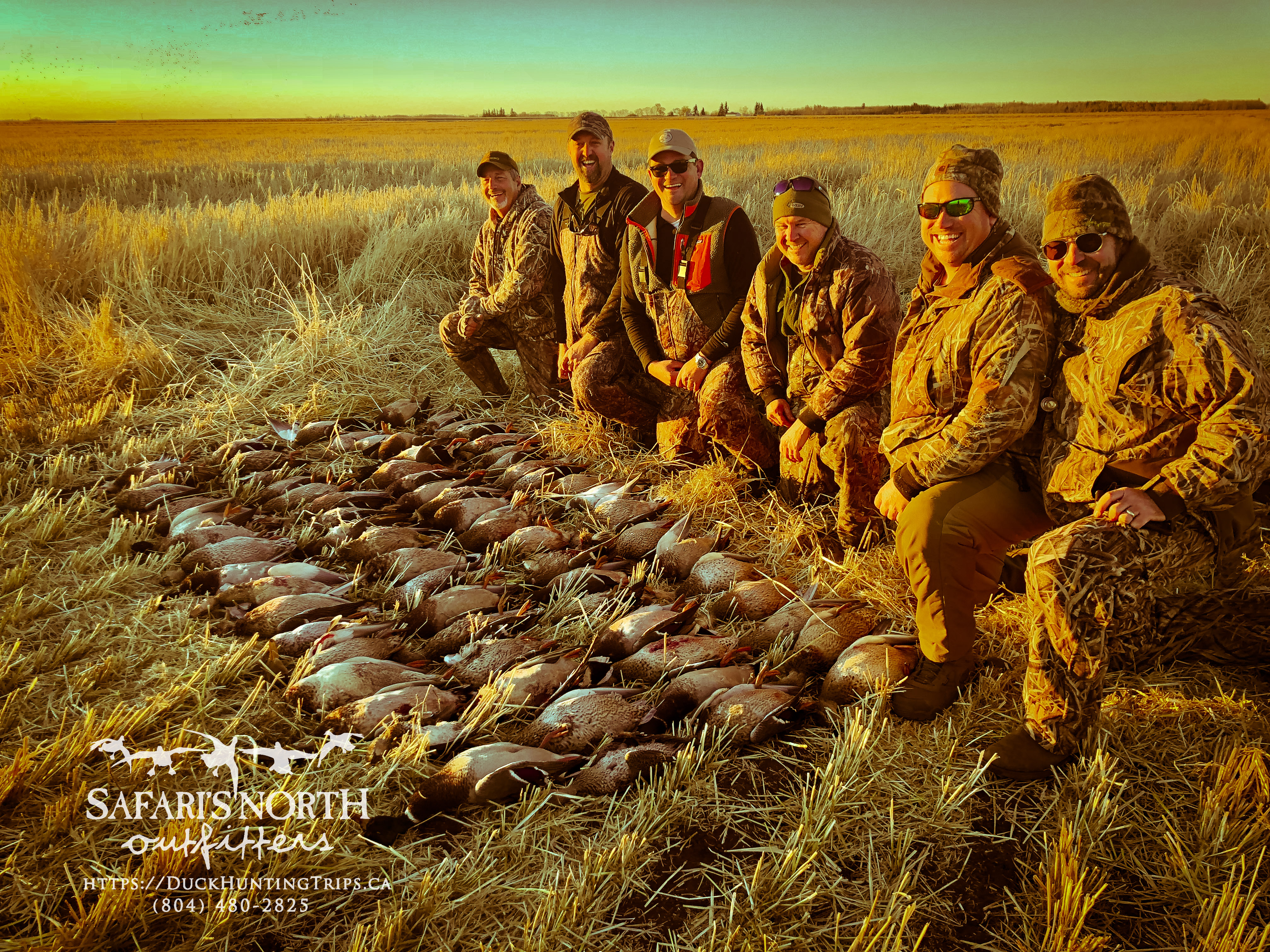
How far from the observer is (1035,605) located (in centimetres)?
271

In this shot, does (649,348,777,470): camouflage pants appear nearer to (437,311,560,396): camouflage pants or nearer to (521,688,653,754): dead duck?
(437,311,560,396): camouflage pants

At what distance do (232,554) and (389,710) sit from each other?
1684mm

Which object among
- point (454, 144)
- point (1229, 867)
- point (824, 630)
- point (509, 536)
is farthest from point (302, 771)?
point (454, 144)

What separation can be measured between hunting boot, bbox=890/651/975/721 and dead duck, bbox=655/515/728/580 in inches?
48.4

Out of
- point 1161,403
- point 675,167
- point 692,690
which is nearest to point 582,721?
point 692,690

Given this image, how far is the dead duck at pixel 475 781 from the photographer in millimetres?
2688

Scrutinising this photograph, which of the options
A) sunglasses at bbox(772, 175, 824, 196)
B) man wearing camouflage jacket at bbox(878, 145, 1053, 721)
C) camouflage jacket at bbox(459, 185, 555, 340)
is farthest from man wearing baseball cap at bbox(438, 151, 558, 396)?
man wearing camouflage jacket at bbox(878, 145, 1053, 721)

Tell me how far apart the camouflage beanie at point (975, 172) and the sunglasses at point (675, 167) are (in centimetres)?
203

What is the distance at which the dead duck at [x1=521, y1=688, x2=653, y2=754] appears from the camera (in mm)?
3004

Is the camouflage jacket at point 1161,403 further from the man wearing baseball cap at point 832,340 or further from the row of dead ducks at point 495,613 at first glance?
the man wearing baseball cap at point 832,340

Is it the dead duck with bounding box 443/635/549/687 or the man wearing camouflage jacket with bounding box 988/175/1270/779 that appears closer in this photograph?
the man wearing camouflage jacket with bounding box 988/175/1270/779

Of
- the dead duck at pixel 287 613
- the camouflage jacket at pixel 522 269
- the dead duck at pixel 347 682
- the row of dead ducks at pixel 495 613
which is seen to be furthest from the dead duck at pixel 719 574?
the camouflage jacket at pixel 522 269

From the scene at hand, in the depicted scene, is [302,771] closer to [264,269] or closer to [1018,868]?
[1018,868]

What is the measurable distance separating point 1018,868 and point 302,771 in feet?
7.74
